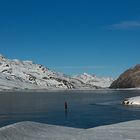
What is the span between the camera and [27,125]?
37.1 meters

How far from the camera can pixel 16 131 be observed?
1321 inches

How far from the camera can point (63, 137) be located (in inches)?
1352

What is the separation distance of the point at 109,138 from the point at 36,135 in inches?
234

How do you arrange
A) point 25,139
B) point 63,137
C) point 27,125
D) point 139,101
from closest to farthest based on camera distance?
point 25,139, point 63,137, point 27,125, point 139,101

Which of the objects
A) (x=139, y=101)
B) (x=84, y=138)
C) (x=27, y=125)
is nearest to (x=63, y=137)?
(x=84, y=138)

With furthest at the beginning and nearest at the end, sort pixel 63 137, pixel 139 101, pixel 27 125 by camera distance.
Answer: pixel 139 101, pixel 27 125, pixel 63 137

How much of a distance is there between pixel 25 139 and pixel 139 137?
9493mm

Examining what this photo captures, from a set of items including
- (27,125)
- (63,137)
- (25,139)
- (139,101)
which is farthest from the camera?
(139,101)

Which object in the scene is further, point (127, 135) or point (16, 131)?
point (127, 135)

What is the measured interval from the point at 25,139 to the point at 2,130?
1.92m

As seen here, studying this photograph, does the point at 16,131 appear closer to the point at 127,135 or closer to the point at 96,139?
the point at 96,139

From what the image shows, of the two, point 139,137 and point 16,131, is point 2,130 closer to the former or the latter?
point 16,131

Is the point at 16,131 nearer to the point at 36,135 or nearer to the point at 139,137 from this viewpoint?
the point at 36,135

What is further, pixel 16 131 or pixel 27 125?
pixel 27 125
